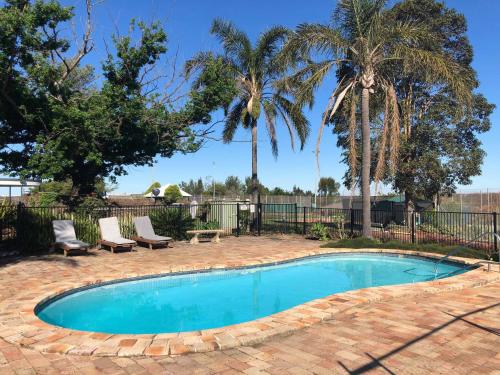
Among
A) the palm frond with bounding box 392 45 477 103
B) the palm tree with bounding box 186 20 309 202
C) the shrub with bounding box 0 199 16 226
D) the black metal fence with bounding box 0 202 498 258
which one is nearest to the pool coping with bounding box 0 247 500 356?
the black metal fence with bounding box 0 202 498 258

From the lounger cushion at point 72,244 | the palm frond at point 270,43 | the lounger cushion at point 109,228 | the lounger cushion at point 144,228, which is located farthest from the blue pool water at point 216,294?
the palm frond at point 270,43

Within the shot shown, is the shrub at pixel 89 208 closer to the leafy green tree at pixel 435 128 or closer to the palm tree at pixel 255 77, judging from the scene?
the palm tree at pixel 255 77

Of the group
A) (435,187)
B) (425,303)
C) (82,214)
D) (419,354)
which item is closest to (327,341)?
(419,354)

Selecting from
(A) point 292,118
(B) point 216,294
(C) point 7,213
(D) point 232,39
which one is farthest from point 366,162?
(C) point 7,213

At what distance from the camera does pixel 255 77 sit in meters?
18.3

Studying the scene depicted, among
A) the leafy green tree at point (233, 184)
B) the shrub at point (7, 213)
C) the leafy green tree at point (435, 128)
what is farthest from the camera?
the leafy green tree at point (233, 184)

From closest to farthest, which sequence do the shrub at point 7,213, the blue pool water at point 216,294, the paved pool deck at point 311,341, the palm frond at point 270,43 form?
the paved pool deck at point 311,341
the blue pool water at point 216,294
the shrub at point 7,213
the palm frond at point 270,43

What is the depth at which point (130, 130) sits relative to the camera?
1501cm

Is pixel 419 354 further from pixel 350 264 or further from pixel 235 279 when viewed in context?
pixel 350 264

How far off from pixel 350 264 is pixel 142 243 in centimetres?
671

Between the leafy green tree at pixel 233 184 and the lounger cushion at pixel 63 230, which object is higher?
the leafy green tree at pixel 233 184

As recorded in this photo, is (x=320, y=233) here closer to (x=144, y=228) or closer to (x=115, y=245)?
(x=144, y=228)

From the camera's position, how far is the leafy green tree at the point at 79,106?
1261 cm

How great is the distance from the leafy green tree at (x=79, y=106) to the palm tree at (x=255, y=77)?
6.49ft
